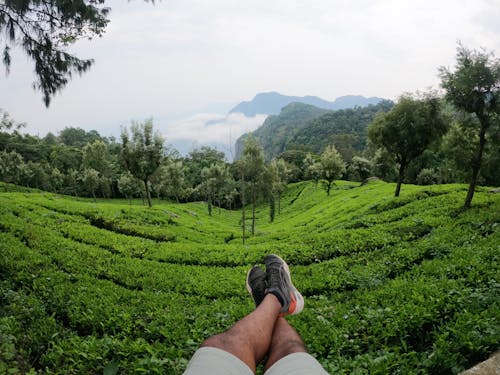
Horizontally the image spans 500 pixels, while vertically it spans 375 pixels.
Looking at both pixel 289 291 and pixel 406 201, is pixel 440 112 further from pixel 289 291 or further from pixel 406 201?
pixel 289 291

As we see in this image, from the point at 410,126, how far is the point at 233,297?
22.9 metres

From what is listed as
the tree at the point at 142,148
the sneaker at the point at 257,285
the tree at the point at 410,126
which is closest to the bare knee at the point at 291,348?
the sneaker at the point at 257,285

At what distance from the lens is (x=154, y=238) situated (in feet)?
61.5

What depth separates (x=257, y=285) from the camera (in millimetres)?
5625

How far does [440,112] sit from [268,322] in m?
26.2

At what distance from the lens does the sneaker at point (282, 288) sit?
4.93m

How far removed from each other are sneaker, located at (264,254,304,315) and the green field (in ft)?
2.69

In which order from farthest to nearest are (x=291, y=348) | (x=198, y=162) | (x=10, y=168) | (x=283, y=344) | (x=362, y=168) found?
(x=198, y=162), (x=362, y=168), (x=10, y=168), (x=283, y=344), (x=291, y=348)

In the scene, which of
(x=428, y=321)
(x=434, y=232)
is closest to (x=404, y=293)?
(x=428, y=321)

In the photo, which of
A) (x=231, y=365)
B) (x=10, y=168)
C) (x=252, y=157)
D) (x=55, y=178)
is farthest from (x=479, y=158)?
(x=10, y=168)

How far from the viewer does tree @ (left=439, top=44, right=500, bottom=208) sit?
13117 millimetres

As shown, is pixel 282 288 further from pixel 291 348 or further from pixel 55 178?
pixel 55 178

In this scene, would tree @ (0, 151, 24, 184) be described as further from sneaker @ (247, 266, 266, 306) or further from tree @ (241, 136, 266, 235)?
sneaker @ (247, 266, 266, 306)

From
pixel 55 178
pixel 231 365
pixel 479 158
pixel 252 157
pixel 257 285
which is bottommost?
pixel 55 178
